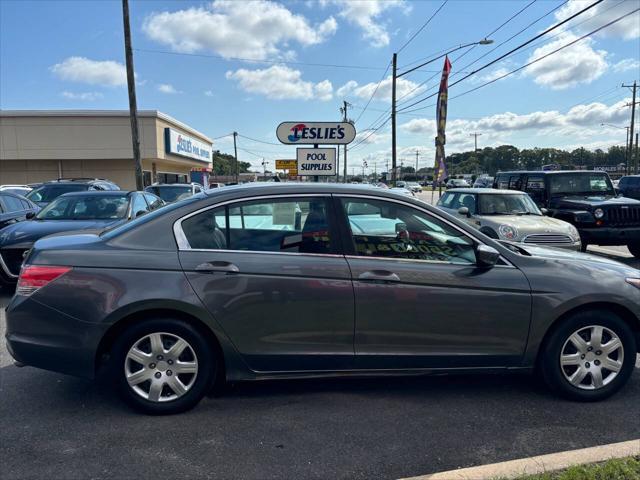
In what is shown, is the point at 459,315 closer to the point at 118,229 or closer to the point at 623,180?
the point at 118,229

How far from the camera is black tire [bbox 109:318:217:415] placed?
3264 millimetres

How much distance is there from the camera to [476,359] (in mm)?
3529

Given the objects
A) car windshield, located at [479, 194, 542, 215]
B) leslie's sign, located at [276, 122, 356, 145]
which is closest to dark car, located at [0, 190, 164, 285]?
leslie's sign, located at [276, 122, 356, 145]

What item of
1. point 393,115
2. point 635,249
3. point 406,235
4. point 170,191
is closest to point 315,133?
point 406,235

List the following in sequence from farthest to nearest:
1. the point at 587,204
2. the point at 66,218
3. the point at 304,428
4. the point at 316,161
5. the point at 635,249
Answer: the point at 635,249 → the point at 587,204 → the point at 316,161 → the point at 66,218 → the point at 304,428

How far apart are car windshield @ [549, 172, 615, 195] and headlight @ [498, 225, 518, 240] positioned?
12.3 feet

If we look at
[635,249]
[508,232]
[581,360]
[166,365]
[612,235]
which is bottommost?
[635,249]

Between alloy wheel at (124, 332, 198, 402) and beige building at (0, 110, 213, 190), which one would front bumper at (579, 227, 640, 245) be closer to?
alloy wheel at (124, 332, 198, 402)

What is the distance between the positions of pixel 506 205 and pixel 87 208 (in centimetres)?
789

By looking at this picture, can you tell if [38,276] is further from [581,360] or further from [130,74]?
[130,74]

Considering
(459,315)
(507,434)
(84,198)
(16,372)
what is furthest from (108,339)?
(84,198)

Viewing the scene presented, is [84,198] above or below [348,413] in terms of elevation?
above

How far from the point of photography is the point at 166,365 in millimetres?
3324

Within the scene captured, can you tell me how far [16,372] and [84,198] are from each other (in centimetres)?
472
